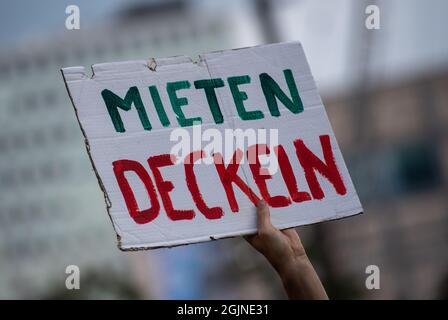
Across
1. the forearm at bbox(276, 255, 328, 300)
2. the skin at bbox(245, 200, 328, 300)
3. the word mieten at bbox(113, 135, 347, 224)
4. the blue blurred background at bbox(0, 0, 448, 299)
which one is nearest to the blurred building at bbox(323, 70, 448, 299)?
the blue blurred background at bbox(0, 0, 448, 299)

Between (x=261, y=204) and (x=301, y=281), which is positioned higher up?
(x=261, y=204)

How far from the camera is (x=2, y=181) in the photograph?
368 feet

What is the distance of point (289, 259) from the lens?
15.7ft

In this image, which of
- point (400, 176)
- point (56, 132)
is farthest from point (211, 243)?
point (56, 132)

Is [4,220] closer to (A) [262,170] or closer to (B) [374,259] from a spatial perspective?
(B) [374,259]

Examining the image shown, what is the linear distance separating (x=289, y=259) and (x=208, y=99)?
2.25ft

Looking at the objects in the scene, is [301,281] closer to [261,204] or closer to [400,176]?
[261,204]

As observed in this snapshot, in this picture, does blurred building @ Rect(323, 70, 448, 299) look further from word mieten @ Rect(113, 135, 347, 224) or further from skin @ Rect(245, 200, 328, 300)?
skin @ Rect(245, 200, 328, 300)

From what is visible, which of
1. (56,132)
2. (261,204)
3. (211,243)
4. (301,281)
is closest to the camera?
(301,281)

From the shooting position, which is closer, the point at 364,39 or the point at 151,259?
the point at 364,39
